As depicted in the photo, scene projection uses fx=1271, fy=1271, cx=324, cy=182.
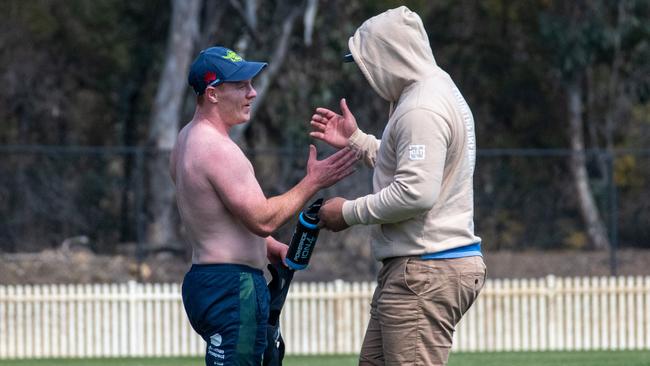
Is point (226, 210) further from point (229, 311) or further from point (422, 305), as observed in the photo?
point (422, 305)

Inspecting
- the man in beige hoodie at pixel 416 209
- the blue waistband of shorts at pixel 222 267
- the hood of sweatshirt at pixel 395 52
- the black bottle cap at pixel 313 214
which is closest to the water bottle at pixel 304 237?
the black bottle cap at pixel 313 214

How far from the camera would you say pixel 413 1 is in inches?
1147

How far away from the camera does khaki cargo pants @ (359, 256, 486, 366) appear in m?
5.24

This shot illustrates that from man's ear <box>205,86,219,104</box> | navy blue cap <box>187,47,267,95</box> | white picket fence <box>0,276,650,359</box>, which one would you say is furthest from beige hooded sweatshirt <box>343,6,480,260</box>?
white picket fence <box>0,276,650,359</box>

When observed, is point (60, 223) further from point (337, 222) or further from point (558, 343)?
point (337, 222)

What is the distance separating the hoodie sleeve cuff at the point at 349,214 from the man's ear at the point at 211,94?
782 mm

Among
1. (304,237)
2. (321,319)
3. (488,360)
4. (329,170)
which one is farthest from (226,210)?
(321,319)

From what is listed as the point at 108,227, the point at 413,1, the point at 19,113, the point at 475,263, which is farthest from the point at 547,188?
the point at 19,113

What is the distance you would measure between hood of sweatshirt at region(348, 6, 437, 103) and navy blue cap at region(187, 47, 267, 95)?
1.73 ft

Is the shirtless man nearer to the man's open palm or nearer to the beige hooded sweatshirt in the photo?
the man's open palm

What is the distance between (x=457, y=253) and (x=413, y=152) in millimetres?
523

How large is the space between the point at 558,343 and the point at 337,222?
9869 millimetres

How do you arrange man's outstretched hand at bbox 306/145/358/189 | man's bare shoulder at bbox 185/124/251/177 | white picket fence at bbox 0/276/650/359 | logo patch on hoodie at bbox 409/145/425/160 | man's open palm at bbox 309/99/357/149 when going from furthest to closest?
white picket fence at bbox 0/276/650/359
man's open palm at bbox 309/99/357/149
man's outstretched hand at bbox 306/145/358/189
man's bare shoulder at bbox 185/124/251/177
logo patch on hoodie at bbox 409/145/425/160

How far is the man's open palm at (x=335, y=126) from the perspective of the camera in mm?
5844
